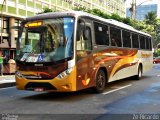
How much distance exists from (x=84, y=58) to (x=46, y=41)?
1.41 m

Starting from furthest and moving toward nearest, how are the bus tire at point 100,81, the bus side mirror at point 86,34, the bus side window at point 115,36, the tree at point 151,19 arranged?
the tree at point 151,19 < the bus side window at point 115,36 < the bus tire at point 100,81 < the bus side mirror at point 86,34

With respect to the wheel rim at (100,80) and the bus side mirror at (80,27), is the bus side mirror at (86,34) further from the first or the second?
the wheel rim at (100,80)

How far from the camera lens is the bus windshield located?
37.6 feet

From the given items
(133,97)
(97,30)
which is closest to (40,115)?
(133,97)

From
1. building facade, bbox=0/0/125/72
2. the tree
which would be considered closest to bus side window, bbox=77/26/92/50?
building facade, bbox=0/0/125/72

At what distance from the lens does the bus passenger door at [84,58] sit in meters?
11.8

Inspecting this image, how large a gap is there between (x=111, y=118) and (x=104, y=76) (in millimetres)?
5394

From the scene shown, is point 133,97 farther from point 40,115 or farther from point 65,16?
point 40,115

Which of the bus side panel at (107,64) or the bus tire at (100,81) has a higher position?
the bus side panel at (107,64)

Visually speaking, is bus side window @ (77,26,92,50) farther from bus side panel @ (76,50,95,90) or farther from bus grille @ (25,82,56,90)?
bus grille @ (25,82,56,90)

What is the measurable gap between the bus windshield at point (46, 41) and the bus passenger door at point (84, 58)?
0.43 m

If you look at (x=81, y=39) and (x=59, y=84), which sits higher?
(x=81, y=39)

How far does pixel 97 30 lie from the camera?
1352 cm

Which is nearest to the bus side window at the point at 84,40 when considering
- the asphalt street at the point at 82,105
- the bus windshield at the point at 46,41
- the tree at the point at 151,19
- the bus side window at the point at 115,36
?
the bus windshield at the point at 46,41
